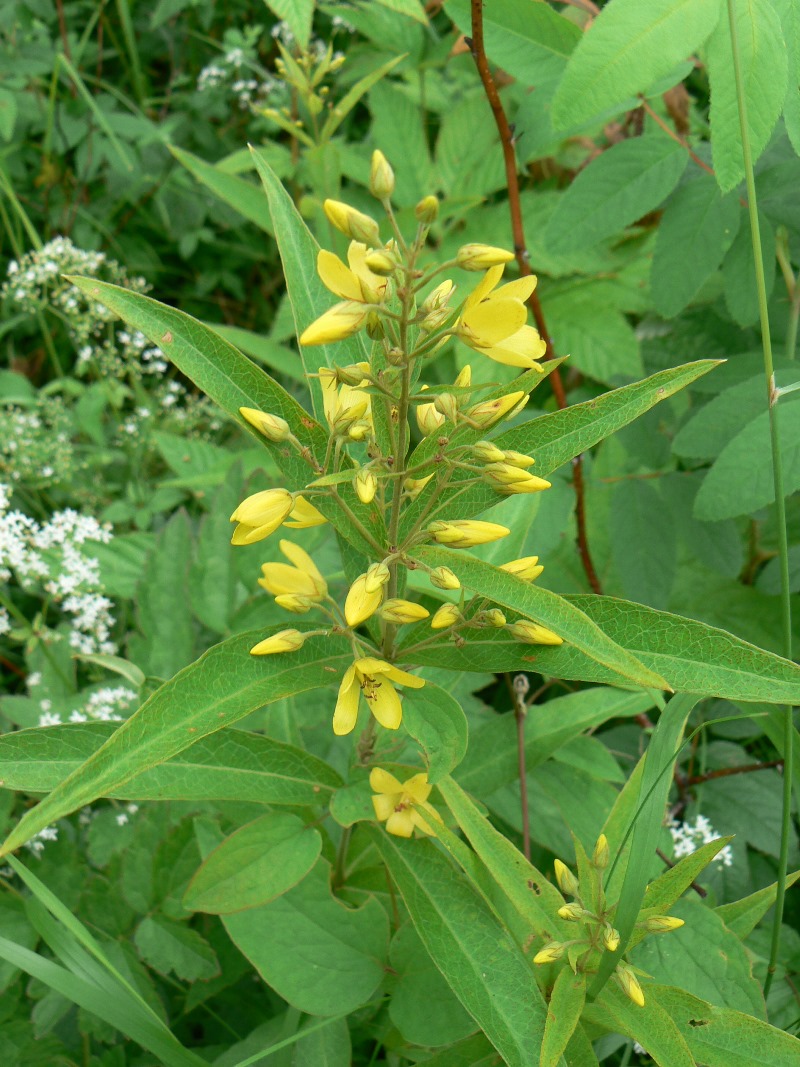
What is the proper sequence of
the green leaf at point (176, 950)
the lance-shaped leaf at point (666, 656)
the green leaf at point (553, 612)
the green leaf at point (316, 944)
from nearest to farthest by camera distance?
the green leaf at point (553, 612) < the lance-shaped leaf at point (666, 656) < the green leaf at point (316, 944) < the green leaf at point (176, 950)

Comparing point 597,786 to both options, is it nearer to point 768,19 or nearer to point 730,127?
point 730,127

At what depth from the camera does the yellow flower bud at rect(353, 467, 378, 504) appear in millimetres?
1140

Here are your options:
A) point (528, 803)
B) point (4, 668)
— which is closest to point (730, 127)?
point (528, 803)

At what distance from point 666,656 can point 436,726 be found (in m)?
0.33

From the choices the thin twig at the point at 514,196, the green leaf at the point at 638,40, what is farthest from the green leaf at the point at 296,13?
the green leaf at the point at 638,40

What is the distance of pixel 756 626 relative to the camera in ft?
8.25

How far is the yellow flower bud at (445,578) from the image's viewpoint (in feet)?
3.82

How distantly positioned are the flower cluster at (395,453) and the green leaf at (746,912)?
1.83 feet

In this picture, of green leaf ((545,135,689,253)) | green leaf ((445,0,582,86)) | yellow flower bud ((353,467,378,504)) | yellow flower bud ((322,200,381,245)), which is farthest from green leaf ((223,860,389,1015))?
green leaf ((445,0,582,86))

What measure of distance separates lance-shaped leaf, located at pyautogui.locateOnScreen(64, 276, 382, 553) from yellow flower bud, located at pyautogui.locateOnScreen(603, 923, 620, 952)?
2.08 feet

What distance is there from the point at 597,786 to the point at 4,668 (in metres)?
1.92

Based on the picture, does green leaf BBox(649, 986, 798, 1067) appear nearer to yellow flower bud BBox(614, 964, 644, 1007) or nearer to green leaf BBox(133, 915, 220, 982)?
yellow flower bud BBox(614, 964, 644, 1007)

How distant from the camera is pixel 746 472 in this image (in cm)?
183

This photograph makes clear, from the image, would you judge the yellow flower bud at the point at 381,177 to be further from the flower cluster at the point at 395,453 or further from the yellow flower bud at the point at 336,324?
the yellow flower bud at the point at 336,324
